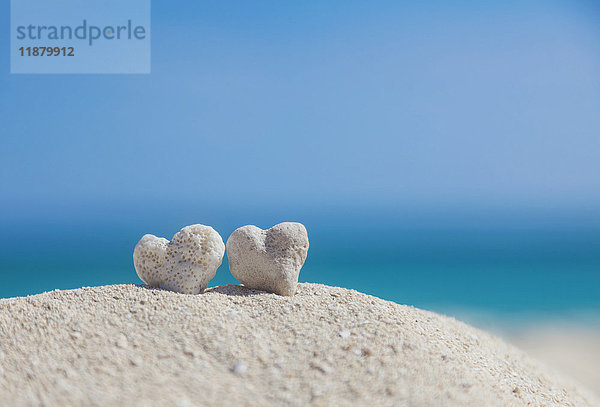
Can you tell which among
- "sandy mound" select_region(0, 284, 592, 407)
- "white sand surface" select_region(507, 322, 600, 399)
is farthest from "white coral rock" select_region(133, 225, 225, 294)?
"white sand surface" select_region(507, 322, 600, 399)

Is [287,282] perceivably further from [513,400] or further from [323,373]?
[513,400]

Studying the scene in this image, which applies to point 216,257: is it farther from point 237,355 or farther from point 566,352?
point 566,352

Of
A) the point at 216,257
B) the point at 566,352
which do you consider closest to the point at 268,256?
the point at 216,257

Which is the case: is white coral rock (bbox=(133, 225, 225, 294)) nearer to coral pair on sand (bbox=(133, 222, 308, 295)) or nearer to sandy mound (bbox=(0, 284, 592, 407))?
coral pair on sand (bbox=(133, 222, 308, 295))

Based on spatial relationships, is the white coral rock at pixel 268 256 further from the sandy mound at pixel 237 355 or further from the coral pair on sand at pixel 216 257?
the sandy mound at pixel 237 355

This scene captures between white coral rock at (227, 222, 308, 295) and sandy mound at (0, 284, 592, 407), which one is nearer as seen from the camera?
sandy mound at (0, 284, 592, 407)

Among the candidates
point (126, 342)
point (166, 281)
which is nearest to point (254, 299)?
point (166, 281)
